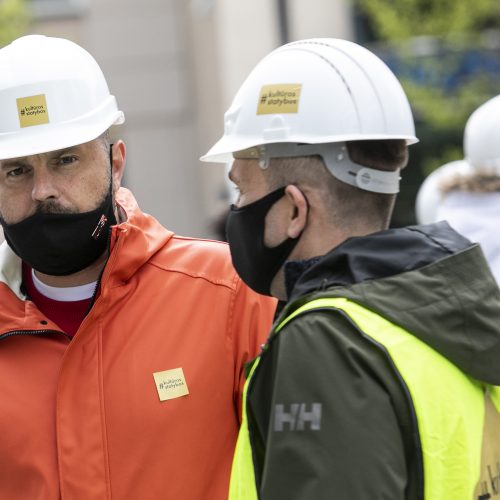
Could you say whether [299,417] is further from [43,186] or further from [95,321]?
[43,186]

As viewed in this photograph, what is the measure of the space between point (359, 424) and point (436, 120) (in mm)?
12975

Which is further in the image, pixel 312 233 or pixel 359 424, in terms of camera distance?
pixel 312 233

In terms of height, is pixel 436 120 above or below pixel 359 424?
below

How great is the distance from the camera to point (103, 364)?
296cm

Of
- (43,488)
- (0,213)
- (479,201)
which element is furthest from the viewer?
(479,201)

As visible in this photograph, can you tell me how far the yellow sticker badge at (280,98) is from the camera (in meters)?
2.51

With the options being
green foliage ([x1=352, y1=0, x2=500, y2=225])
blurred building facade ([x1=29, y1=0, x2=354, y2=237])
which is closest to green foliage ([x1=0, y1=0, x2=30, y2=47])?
blurred building facade ([x1=29, y1=0, x2=354, y2=237])

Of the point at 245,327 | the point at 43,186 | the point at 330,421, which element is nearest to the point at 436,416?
the point at 330,421

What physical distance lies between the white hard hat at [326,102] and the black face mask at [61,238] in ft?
2.29

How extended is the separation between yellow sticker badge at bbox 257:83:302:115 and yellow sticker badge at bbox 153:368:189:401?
0.81 metres

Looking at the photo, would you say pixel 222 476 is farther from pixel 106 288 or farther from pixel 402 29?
pixel 402 29

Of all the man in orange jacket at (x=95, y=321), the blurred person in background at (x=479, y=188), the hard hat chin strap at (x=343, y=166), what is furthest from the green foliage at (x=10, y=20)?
the hard hat chin strap at (x=343, y=166)

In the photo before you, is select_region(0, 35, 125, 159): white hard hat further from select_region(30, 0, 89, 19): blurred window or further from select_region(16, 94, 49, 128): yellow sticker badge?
select_region(30, 0, 89, 19): blurred window

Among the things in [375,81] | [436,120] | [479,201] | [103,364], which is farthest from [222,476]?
[436,120]
